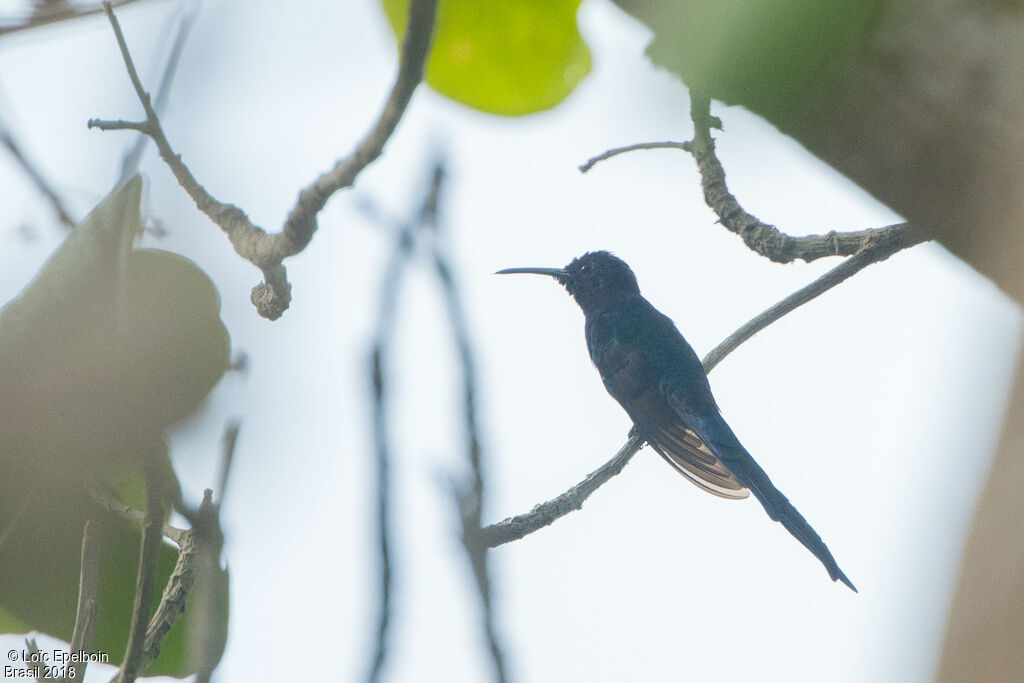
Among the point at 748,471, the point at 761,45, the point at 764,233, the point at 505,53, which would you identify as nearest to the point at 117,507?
Answer: the point at 505,53

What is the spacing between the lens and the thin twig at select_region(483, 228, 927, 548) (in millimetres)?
1744

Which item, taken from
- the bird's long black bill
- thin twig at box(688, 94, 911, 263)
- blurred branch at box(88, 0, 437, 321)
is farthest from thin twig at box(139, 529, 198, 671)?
the bird's long black bill

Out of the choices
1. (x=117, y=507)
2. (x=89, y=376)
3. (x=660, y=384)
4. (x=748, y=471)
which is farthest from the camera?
(x=660, y=384)

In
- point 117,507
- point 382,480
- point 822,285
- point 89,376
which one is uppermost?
point 89,376

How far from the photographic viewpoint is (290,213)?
1509 millimetres

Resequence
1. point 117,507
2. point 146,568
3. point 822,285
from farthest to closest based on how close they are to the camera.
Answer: point 822,285
point 117,507
point 146,568

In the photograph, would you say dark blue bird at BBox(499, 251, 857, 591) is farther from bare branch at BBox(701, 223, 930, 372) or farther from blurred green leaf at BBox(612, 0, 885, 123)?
blurred green leaf at BBox(612, 0, 885, 123)

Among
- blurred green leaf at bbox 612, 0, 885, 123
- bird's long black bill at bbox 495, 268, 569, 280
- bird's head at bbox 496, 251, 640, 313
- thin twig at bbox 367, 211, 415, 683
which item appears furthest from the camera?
bird's head at bbox 496, 251, 640, 313

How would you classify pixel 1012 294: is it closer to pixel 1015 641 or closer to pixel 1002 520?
pixel 1002 520

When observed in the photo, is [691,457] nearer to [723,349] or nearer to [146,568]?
[723,349]

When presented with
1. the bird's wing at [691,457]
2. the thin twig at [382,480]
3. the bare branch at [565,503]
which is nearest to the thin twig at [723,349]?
the bare branch at [565,503]

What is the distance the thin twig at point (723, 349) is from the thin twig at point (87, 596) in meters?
0.62

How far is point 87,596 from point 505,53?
3.42ft

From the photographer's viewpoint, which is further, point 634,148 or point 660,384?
point 660,384
